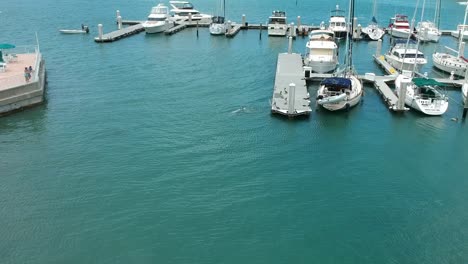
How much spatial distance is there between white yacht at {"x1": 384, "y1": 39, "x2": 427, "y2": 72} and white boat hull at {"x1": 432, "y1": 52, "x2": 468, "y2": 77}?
222cm

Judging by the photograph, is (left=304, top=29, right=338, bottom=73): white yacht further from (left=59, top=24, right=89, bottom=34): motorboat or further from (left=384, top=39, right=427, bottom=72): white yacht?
(left=59, top=24, right=89, bottom=34): motorboat

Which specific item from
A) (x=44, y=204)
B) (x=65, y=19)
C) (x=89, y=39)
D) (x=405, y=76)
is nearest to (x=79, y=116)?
(x=44, y=204)

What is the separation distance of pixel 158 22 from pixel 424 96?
49659 mm

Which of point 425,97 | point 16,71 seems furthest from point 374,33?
point 16,71

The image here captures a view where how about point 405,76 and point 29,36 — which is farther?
point 29,36

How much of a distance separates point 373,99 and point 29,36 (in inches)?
2020

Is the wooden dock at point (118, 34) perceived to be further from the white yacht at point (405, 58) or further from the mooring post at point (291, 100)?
the mooring post at point (291, 100)

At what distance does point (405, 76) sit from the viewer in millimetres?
40656

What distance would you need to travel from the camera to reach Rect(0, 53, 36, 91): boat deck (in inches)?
1379

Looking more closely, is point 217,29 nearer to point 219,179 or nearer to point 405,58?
point 405,58

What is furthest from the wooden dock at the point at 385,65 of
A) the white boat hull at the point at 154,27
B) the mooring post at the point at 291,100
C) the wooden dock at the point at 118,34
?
the wooden dock at the point at 118,34

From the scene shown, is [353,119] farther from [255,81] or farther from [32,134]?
[32,134]

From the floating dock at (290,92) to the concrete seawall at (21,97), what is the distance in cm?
1888

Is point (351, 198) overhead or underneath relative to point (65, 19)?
underneath
